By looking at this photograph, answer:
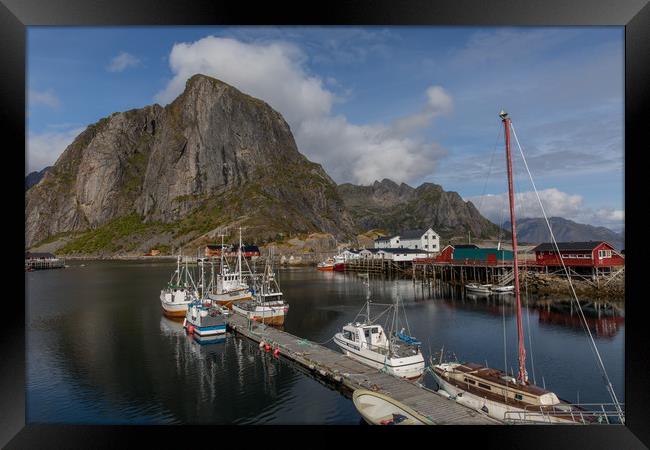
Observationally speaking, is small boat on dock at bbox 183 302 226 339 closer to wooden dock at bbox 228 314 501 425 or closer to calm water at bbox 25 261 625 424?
calm water at bbox 25 261 625 424

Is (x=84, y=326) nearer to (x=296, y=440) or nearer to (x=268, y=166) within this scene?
(x=296, y=440)

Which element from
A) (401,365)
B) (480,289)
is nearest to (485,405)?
(401,365)

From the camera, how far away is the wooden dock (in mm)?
9781

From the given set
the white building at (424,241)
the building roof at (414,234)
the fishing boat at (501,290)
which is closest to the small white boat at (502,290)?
the fishing boat at (501,290)

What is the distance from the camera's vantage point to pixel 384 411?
9.25 m

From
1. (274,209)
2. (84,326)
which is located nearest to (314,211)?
(274,209)

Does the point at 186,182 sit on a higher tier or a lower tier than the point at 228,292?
higher

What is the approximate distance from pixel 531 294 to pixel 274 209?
255 feet

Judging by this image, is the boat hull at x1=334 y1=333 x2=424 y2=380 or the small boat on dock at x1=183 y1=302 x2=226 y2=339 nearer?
the boat hull at x1=334 y1=333 x2=424 y2=380

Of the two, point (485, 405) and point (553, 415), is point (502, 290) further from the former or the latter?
point (553, 415)

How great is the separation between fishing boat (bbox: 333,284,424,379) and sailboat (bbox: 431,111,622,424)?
1.50m

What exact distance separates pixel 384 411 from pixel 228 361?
927 cm

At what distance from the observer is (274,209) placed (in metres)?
104

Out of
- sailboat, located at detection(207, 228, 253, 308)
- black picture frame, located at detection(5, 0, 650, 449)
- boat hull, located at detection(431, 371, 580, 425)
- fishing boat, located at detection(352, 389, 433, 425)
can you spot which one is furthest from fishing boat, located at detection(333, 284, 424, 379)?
sailboat, located at detection(207, 228, 253, 308)
